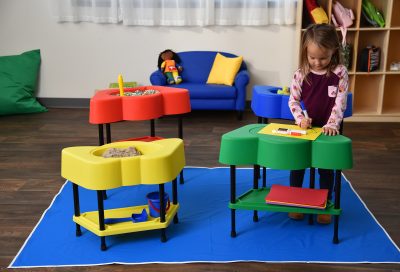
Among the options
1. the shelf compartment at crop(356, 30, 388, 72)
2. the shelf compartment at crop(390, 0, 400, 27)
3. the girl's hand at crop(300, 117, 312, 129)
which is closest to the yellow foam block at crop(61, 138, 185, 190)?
the girl's hand at crop(300, 117, 312, 129)

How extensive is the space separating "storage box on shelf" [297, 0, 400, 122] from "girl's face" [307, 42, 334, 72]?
2439mm

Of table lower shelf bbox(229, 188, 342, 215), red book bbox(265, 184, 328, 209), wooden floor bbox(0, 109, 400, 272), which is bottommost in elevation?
wooden floor bbox(0, 109, 400, 272)

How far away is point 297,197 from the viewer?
8.28 ft

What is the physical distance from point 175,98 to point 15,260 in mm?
1285

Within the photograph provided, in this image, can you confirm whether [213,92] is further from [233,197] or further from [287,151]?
[287,151]

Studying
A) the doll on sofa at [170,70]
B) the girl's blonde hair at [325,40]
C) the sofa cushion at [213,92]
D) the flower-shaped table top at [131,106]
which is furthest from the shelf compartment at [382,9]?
the flower-shaped table top at [131,106]

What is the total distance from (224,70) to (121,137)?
4.48 ft

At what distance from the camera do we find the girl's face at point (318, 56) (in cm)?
248

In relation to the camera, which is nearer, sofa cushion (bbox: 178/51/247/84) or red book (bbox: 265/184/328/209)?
red book (bbox: 265/184/328/209)

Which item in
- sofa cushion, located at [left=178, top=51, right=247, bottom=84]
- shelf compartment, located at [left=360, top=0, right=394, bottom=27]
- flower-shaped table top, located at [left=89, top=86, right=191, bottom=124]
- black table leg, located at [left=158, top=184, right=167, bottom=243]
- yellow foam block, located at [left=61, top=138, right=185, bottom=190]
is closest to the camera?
yellow foam block, located at [left=61, top=138, right=185, bottom=190]

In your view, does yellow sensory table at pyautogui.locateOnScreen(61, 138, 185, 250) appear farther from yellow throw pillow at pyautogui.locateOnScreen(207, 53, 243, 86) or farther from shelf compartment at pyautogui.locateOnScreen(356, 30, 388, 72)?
shelf compartment at pyautogui.locateOnScreen(356, 30, 388, 72)

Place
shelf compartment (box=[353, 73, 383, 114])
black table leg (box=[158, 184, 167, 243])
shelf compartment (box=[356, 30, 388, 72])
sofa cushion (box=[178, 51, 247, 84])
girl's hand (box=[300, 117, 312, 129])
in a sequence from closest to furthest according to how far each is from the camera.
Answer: black table leg (box=[158, 184, 167, 243]) < girl's hand (box=[300, 117, 312, 129]) < shelf compartment (box=[356, 30, 388, 72]) < shelf compartment (box=[353, 73, 383, 114]) < sofa cushion (box=[178, 51, 247, 84])

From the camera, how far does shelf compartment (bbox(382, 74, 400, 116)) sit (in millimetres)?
5125

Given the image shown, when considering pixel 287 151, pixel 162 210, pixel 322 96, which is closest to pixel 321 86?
pixel 322 96
